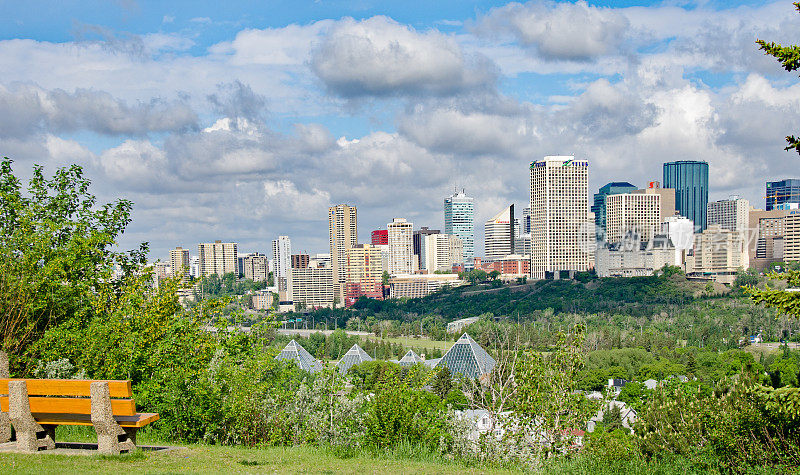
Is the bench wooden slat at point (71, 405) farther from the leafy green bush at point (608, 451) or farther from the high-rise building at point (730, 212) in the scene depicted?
the high-rise building at point (730, 212)

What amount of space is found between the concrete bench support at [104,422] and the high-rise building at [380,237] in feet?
535

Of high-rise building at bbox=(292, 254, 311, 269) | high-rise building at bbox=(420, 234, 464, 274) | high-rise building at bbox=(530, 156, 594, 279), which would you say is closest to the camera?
high-rise building at bbox=(530, 156, 594, 279)

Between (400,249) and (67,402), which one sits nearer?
(67,402)

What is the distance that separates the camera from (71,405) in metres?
7.86

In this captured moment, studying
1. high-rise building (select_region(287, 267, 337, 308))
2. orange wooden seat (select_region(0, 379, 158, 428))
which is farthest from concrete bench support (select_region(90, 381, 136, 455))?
high-rise building (select_region(287, 267, 337, 308))

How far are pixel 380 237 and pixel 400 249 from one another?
7178 mm

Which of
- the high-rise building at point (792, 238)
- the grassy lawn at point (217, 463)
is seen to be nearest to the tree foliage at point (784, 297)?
the grassy lawn at point (217, 463)

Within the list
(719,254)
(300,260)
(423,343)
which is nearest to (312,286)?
(300,260)

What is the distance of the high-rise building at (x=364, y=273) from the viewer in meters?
139

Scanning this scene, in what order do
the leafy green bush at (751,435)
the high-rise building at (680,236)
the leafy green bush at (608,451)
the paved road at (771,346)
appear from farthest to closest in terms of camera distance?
the high-rise building at (680,236) → the paved road at (771,346) → the leafy green bush at (751,435) → the leafy green bush at (608,451)

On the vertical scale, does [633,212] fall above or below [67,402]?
above

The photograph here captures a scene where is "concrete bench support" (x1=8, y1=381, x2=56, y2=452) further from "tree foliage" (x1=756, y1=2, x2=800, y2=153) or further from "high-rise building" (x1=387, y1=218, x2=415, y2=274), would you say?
"high-rise building" (x1=387, y1=218, x2=415, y2=274)

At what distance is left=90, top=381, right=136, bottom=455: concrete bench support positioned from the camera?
7.81 m

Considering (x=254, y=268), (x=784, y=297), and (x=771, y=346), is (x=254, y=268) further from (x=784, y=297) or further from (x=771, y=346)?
(x=784, y=297)
